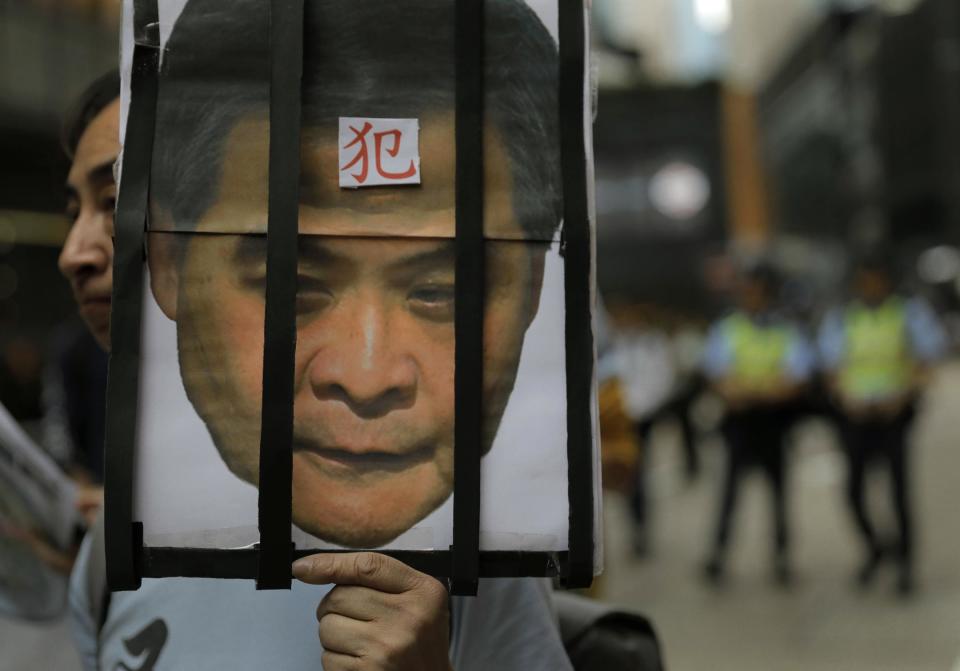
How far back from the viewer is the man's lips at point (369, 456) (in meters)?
1.21

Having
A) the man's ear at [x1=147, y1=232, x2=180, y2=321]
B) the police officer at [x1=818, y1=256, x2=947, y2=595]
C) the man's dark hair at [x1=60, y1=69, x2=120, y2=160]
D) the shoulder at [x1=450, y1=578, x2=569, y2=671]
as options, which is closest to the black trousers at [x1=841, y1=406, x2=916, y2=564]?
the police officer at [x1=818, y1=256, x2=947, y2=595]

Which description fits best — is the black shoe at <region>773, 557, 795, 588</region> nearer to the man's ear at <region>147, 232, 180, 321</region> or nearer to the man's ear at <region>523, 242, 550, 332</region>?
the man's ear at <region>523, 242, 550, 332</region>

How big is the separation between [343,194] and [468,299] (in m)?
0.19

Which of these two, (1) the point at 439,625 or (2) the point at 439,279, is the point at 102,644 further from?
(2) the point at 439,279

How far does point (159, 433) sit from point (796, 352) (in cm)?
582

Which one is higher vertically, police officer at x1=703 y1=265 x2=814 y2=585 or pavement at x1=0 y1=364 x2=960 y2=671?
police officer at x1=703 y1=265 x2=814 y2=585

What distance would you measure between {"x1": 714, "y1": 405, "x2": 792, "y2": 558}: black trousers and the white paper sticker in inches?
222

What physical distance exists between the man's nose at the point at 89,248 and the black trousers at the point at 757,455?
5.50 meters

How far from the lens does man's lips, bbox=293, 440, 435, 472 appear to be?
3.96ft

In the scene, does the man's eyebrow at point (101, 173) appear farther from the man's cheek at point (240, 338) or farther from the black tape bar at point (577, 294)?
the black tape bar at point (577, 294)

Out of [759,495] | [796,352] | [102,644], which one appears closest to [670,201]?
[759,495]

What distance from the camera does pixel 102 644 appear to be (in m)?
1.48

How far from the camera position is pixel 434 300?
4.07 feet

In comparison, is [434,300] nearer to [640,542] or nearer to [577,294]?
[577,294]
